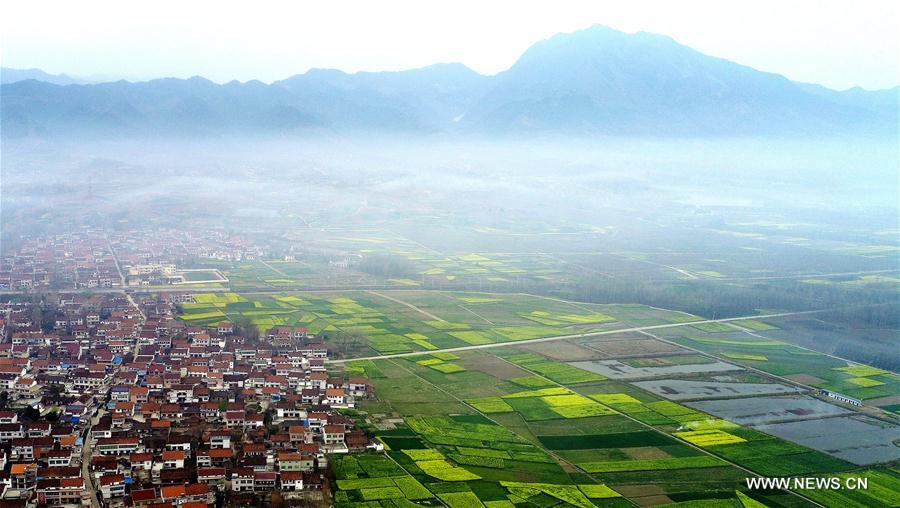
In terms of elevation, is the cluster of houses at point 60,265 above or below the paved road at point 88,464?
above

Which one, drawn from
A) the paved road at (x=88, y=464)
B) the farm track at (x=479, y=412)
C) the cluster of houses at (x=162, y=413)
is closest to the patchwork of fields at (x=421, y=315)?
the cluster of houses at (x=162, y=413)

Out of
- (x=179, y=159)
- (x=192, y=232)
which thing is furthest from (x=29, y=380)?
(x=179, y=159)

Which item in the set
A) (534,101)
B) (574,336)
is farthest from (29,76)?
(574,336)

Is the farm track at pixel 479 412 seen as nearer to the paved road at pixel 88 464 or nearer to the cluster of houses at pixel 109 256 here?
the paved road at pixel 88 464

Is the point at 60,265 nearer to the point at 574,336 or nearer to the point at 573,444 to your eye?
the point at 574,336

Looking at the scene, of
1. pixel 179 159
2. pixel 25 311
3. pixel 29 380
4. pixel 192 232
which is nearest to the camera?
pixel 29 380

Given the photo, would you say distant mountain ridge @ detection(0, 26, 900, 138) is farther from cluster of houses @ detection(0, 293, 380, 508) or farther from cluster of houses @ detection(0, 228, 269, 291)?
cluster of houses @ detection(0, 293, 380, 508)

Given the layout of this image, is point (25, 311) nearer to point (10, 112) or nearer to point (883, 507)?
point (883, 507)
